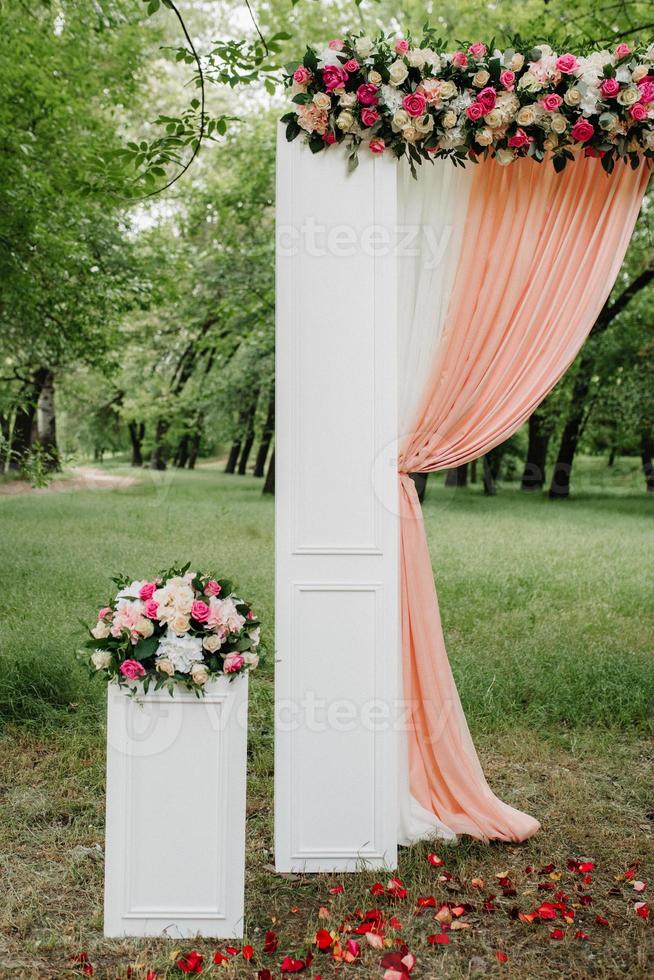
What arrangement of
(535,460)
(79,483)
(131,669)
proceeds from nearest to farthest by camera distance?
1. (131,669)
2. (79,483)
3. (535,460)

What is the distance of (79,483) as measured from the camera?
17.8 metres

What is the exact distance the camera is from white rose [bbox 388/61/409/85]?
9.77 ft

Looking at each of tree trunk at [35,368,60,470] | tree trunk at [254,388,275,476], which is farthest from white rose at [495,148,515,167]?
tree trunk at [35,368,60,470]

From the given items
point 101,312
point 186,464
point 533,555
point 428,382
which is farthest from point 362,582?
point 186,464

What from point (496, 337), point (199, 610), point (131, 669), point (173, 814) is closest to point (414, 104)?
point (496, 337)

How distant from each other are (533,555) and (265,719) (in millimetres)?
5769

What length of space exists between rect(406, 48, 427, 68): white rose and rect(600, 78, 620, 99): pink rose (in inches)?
25.5

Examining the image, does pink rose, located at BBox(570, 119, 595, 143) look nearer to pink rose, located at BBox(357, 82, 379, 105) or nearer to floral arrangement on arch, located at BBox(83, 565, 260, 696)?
pink rose, located at BBox(357, 82, 379, 105)

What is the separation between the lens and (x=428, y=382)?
3.30 metres

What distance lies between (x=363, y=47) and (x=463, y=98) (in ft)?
1.30

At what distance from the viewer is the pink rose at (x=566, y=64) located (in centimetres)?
304

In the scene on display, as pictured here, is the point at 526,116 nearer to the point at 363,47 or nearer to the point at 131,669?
the point at 363,47

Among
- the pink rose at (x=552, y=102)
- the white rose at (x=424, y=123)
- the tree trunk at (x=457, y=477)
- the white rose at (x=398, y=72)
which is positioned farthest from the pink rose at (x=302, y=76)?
the tree trunk at (x=457, y=477)

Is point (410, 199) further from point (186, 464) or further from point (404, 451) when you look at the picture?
point (186, 464)
